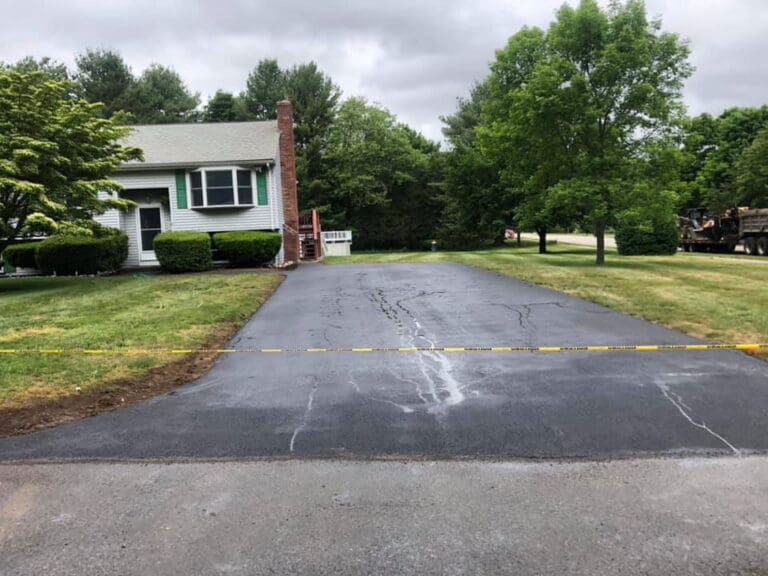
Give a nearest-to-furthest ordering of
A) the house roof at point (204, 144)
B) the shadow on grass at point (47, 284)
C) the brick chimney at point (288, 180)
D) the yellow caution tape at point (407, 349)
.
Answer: the yellow caution tape at point (407, 349) → the shadow on grass at point (47, 284) → the house roof at point (204, 144) → the brick chimney at point (288, 180)

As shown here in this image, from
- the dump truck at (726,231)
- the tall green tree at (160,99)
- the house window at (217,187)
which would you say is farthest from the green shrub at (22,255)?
the dump truck at (726,231)

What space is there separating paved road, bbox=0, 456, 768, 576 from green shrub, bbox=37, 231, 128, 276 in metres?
17.2

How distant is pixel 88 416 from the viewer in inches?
206

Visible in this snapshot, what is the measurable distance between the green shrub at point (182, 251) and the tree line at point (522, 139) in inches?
152

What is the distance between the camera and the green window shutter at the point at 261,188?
2270 centimetres

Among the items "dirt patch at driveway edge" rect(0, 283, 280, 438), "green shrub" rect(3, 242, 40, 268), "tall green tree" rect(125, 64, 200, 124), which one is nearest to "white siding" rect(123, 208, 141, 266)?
"green shrub" rect(3, 242, 40, 268)

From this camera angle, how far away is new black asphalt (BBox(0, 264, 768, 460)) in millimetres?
4477

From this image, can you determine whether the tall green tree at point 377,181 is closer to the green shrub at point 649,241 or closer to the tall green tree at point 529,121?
the green shrub at point 649,241

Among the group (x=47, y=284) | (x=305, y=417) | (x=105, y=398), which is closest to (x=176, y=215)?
(x=47, y=284)

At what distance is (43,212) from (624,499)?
1410 centimetres

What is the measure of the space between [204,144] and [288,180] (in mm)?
3448

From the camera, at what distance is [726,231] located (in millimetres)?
34312

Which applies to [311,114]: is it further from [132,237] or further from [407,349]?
[407,349]

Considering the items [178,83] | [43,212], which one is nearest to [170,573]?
[43,212]
